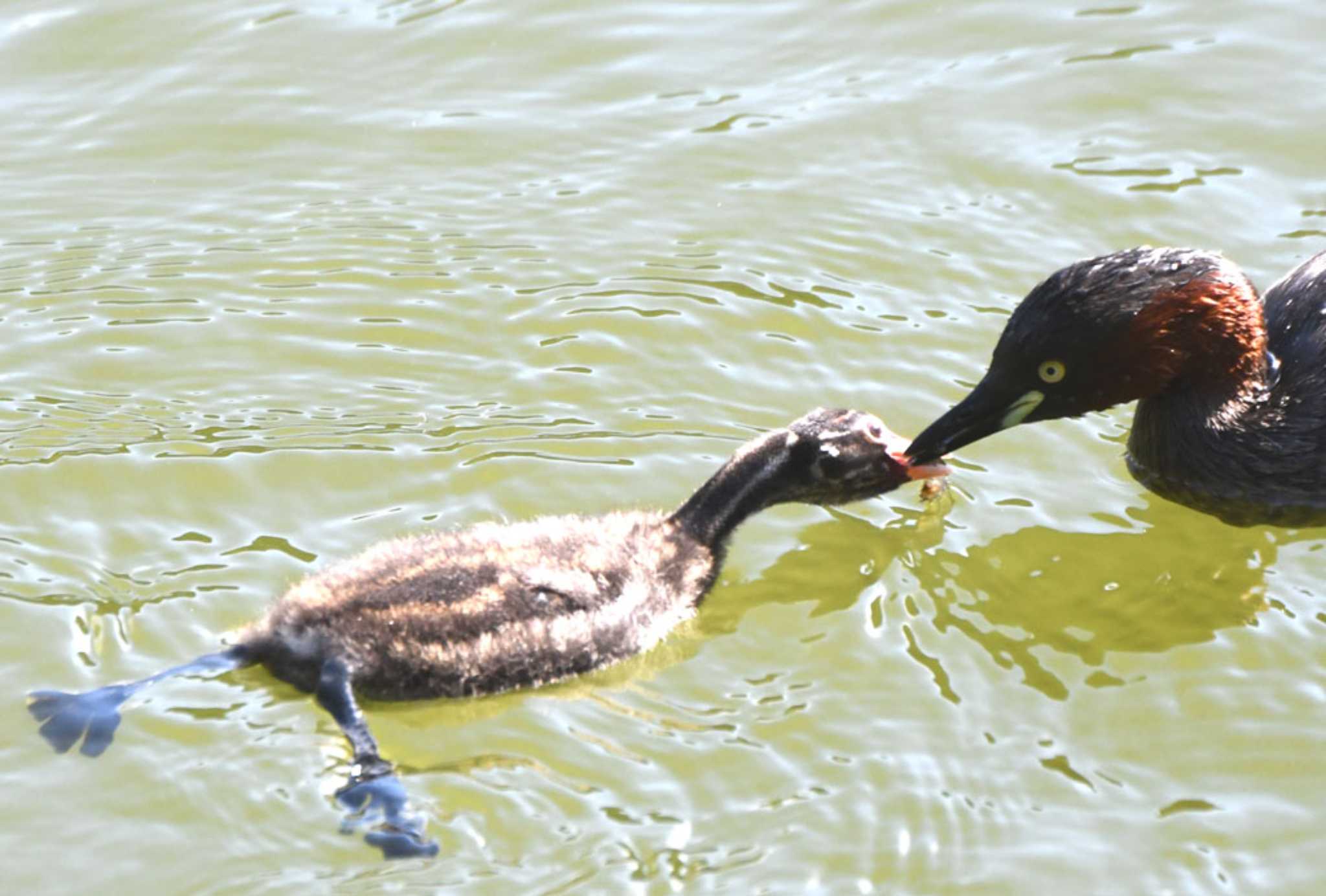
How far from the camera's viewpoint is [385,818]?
5.67 metres

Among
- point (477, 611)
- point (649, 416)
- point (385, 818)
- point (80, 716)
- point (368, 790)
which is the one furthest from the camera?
point (649, 416)

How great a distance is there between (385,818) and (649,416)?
2.51m

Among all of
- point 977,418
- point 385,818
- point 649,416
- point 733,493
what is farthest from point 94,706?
point 977,418

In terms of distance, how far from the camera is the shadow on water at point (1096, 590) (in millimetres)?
6781

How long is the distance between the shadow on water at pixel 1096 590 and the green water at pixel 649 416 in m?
0.02

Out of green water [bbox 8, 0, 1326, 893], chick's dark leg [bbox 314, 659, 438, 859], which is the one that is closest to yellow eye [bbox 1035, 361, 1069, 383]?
green water [bbox 8, 0, 1326, 893]

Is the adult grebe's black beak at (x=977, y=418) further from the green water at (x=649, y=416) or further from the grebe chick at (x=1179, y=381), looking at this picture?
the green water at (x=649, y=416)

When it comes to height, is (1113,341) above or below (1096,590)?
above

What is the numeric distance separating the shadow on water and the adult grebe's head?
46 centimetres

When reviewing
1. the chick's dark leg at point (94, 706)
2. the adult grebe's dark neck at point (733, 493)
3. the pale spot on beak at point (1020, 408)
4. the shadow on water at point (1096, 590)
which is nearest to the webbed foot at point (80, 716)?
the chick's dark leg at point (94, 706)

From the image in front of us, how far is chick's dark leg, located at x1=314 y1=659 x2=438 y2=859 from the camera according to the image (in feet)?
18.4

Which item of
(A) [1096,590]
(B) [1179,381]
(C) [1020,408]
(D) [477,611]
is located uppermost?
(D) [477,611]

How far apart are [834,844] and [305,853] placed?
1.43 metres

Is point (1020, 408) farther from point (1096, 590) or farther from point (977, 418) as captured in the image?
point (1096, 590)
